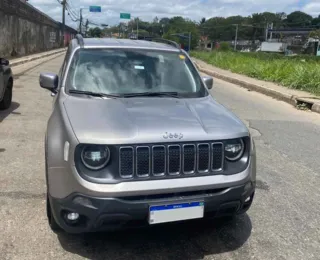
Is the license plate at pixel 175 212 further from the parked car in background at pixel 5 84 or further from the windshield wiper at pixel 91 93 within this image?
the parked car in background at pixel 5 84

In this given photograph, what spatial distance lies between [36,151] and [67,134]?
3.20m

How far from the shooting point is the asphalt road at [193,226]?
10.8 ft

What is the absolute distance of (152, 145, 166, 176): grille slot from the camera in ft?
9.55

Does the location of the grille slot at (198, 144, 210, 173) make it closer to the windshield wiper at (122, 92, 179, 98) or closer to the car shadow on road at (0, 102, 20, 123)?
the windshield wiper at (122, 92, 179, 98)

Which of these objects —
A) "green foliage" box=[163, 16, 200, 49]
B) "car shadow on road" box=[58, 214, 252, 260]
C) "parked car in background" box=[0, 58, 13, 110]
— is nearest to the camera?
"car shadow on road" box=[58, 214, 252, 260]

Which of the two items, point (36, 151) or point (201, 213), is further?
point (36, 151)

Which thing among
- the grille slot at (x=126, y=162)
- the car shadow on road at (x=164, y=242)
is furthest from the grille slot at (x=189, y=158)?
the car shadow on road at (x=164, y=242)

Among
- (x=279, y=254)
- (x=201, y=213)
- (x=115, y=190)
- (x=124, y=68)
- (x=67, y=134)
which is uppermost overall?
(x=124, y=68)

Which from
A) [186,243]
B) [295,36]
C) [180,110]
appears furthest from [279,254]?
[295,36]

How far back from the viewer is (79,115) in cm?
325

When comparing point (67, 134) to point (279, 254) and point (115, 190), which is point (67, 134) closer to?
point (115, 190)

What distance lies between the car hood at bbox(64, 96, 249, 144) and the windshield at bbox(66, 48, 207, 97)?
0.33m

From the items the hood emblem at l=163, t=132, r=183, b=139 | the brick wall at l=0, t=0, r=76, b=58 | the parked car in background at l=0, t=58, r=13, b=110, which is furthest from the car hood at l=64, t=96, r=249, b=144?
the brick wall at l=0, t=0, r=76, b=58

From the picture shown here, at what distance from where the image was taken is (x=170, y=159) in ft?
9.69
